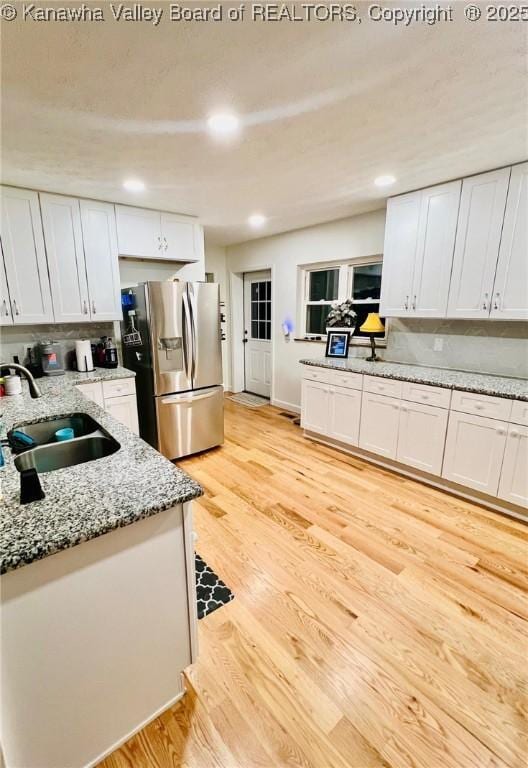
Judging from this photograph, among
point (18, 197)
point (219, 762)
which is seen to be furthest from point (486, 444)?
point (18, 197)

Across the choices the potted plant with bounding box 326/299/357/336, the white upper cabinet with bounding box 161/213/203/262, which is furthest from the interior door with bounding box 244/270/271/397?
the white upper cabinet with bounding box 161/213/203/262

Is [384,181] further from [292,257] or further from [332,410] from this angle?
[332,410]

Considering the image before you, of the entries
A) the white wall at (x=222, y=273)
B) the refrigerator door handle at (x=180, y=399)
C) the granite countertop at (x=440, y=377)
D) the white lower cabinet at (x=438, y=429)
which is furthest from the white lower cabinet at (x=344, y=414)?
the white wall at (x=222, y=273)

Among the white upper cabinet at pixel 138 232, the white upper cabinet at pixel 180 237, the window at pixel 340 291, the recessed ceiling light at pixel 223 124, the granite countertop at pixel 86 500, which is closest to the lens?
the granite countertop at pixel 86 500

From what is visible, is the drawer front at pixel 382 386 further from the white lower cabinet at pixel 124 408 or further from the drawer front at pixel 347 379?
the white lower cabinet at pixel 124 408

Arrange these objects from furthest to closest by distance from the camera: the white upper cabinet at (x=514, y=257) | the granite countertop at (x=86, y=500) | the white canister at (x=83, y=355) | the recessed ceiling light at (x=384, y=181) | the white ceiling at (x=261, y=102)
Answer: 1. the white canister at (x=83, y=355)
2. the recessed ceiling light at (x=384, y=181)
3. the white upper cabinet at (x=514, y=257)
4. the white ceiling at (x=261, y=102)
5. the granite countertop at (x=86, y=500)

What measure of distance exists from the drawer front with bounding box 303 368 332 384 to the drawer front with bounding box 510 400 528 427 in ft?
5.21

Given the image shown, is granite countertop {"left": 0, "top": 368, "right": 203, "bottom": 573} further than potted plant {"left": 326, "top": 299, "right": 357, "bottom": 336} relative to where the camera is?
No

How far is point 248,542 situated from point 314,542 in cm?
43

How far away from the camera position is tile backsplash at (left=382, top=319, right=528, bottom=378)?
8.92ft

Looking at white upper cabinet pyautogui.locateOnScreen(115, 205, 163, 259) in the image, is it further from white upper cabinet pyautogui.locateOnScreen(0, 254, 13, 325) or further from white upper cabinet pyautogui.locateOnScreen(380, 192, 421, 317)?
white upper cabinet pyautogui.locateOnScreen(380, 192, 421, 317)

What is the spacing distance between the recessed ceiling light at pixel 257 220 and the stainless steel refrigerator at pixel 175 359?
100 cm

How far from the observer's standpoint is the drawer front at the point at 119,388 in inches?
117

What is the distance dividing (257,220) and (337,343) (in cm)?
168
